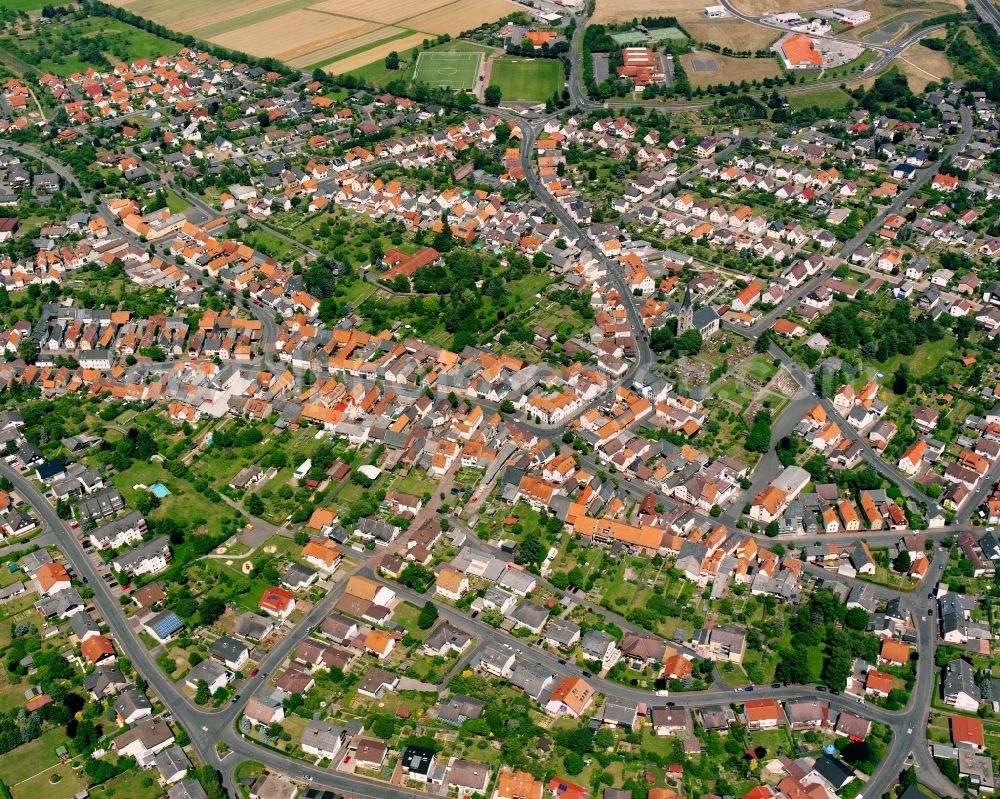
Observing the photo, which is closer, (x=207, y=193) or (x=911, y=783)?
(x=911, y=783)

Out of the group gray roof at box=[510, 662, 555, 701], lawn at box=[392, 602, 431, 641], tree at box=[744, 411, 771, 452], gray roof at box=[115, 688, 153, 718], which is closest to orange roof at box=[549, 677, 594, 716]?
gray roof at box=[510, 662, 555, 701]

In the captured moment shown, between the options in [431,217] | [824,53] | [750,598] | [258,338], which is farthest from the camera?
[824,53]

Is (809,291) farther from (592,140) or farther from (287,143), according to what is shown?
(287,143)

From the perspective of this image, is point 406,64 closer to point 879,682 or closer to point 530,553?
point 530,553

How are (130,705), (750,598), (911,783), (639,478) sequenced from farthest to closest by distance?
(639,478)
(750,598)
(130,705)
(911,783)

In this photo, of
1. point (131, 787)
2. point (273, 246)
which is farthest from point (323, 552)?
point (273, 246)

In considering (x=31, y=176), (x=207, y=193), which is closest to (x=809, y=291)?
(x=207, y=193)
